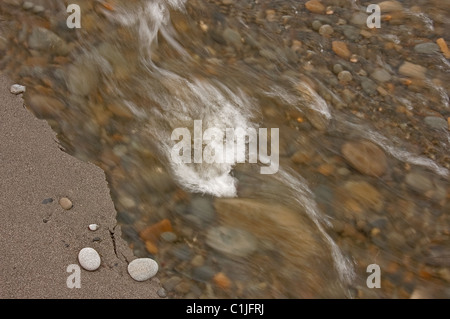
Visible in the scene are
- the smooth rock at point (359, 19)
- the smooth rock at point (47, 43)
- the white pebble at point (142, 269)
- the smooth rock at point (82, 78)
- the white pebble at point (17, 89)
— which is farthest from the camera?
the smooth rock at point (359, 19)

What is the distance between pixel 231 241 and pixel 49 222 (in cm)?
91

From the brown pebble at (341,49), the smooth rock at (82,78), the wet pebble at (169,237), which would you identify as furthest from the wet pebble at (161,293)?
the brown pebble at (341,49)

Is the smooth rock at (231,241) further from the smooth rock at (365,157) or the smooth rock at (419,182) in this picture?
the smooth rock at (419,182)

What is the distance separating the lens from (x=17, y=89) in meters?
2.90

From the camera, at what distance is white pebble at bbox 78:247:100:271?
2.29m

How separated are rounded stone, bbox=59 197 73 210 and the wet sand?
0.7 inches

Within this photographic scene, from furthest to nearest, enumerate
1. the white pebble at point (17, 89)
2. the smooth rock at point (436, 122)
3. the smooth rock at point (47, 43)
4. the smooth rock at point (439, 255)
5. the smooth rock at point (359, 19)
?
the smooth rock at point (359, 19), the smooth rock at point (436, 122), the smooth rock at point (47, 43), the white pebble at point (17, 89), the smooth rock at point (439, 255)

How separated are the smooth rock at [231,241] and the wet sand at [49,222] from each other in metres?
0.39

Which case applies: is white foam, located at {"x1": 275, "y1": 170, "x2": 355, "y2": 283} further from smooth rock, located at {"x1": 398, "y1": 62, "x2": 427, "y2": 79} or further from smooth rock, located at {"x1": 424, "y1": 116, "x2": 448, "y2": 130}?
smooth rock, located at {"x1": 398, "y1": 62, "x2": 427, "y2": 79}

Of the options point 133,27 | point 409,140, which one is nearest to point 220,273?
point 409,140

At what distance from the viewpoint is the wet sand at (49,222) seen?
2219 millimetres

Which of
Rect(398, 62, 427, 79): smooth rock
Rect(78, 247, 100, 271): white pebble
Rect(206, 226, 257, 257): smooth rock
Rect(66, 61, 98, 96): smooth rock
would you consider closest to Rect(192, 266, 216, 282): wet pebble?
Rect(206, 226, 257, 257): smooth rock

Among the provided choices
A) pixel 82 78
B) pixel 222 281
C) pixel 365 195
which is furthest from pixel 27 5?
pixel 365 195

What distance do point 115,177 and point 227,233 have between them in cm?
68
